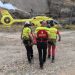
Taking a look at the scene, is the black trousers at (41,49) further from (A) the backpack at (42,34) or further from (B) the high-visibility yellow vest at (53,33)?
(B) the high-visibility yellow vest at (53,33)

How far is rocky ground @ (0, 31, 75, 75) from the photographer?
16422mm

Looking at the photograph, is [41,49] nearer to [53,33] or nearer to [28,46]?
[28,46]

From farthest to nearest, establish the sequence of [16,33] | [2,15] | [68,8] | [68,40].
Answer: [68,8] → [2,15] → [16,33] → [68,40]

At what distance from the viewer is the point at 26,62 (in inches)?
712

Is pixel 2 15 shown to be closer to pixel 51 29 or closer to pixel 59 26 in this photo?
pixel 59 26

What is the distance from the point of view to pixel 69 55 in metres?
20.1

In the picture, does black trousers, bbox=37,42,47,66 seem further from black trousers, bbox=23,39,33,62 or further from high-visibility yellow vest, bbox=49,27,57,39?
high-visibility yellow vest, bbox=49,27,57,39

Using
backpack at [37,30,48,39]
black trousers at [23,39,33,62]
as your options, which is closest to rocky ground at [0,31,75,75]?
black trousers at [23,39,33,62]

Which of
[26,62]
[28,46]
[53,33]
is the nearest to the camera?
[28,46]

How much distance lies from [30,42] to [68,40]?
9119 millimetres

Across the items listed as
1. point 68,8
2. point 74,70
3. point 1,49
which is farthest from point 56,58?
point 68,8

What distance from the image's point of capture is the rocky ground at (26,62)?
1642 cm

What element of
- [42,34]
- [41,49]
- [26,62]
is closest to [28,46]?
[26,62]

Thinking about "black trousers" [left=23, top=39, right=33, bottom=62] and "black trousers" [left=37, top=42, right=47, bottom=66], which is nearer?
"black trousers" [left=37, top=42, right=47, bottom=66]
